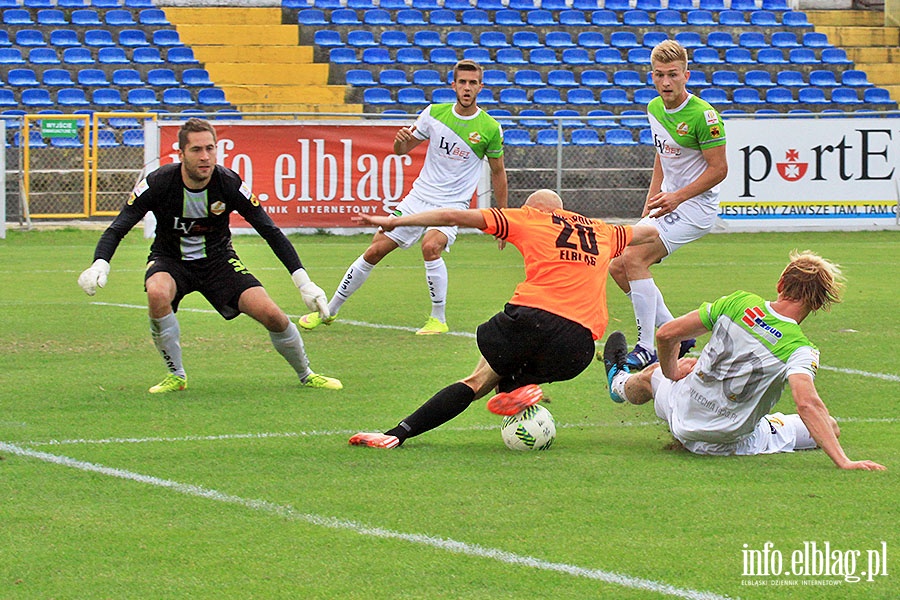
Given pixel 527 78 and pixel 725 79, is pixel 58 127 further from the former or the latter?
pixel 725 79

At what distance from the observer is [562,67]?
2852 centimetres

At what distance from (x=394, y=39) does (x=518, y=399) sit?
22841mm

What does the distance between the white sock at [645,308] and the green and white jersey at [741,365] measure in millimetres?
2451

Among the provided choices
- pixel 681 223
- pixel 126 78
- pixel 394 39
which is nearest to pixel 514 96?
pixel 394 39

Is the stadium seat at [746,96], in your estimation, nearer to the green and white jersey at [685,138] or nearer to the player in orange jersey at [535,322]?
the green and white jersey at [685,138]

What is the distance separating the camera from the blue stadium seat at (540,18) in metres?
29.7

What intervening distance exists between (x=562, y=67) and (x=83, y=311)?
1813 centimetres

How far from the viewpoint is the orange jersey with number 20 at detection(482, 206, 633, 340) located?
6324mm

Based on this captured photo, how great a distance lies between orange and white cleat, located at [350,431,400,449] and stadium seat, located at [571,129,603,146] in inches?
754

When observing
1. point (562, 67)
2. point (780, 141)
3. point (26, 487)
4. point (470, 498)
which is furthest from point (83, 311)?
point (562, 67)

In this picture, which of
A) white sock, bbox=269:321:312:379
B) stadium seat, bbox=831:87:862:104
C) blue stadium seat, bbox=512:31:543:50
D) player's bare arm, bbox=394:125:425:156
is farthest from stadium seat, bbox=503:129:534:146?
white sock, bbox=269:321:312:379

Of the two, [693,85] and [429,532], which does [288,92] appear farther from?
[429,532]

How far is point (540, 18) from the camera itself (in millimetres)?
29953

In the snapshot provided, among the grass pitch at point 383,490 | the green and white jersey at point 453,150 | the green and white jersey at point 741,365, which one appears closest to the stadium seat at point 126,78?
the green and white jersey at point 453,150
